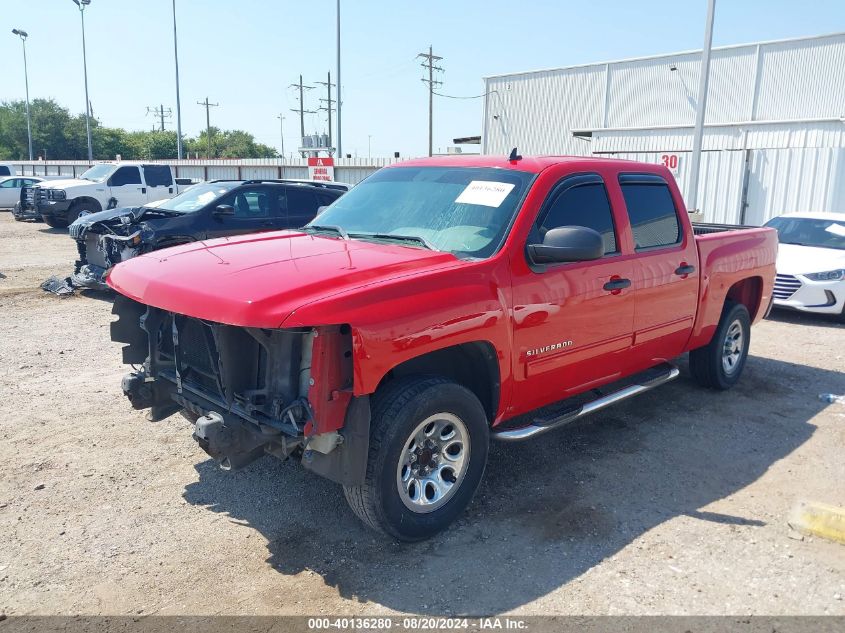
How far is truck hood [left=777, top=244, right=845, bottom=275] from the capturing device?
9.45 m

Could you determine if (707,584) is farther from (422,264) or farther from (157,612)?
(157,612)

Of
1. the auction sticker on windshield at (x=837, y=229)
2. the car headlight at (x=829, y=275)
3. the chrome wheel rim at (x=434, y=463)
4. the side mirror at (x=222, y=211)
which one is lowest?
the chrome wheel rim at (x=434, y=463)

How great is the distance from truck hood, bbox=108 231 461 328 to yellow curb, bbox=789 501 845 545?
97.4 inches

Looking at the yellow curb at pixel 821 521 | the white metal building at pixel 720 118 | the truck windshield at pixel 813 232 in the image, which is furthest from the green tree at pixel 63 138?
the yellow curb at pixel 821 521

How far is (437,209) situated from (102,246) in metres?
7.05

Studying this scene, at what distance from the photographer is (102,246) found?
31.7 feet

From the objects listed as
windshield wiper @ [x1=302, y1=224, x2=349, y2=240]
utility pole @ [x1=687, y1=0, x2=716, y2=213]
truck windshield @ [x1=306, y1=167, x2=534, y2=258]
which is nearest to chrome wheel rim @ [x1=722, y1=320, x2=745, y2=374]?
truck windshield @ [x1=306, y1=167, x2=534, y2=258]

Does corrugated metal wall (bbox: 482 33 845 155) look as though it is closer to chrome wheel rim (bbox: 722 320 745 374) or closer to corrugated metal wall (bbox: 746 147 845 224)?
corrugated metal wall (bbox: 746 147 845 224)

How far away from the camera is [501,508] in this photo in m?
4.06

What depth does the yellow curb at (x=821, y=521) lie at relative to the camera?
12.4ft

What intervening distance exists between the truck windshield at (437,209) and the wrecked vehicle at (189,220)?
567cm

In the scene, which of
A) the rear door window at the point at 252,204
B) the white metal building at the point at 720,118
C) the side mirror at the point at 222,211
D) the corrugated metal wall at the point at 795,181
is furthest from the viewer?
the white metal building at the point at 720,118

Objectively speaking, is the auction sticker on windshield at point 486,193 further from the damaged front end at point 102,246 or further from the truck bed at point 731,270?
the damaged front end at point 102,246

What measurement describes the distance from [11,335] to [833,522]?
27.2 feet
